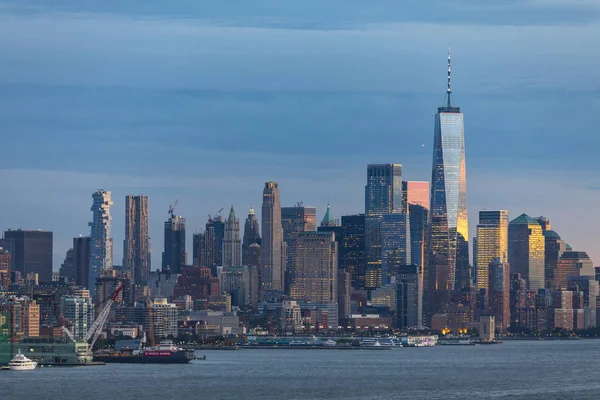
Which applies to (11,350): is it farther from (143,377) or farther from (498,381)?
(498,381)

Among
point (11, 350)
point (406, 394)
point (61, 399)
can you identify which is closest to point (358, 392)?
point (406, 394)

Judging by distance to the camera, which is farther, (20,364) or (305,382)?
(20,364)

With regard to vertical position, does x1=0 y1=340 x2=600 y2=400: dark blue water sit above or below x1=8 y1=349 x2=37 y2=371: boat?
below

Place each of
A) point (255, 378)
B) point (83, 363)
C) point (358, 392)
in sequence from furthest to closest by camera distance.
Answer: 1. point (83, 363)
2. point (255, 378)
3. point (358, 392)

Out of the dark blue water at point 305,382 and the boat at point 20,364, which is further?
the boat at point 20,364

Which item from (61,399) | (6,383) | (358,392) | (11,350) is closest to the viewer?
(61,399)

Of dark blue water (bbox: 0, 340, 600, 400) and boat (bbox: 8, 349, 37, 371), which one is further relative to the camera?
boat (bbox: 8, 349, 37, 371)

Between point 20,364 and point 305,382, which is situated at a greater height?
point 20,364

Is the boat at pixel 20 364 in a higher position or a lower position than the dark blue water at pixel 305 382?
higher
